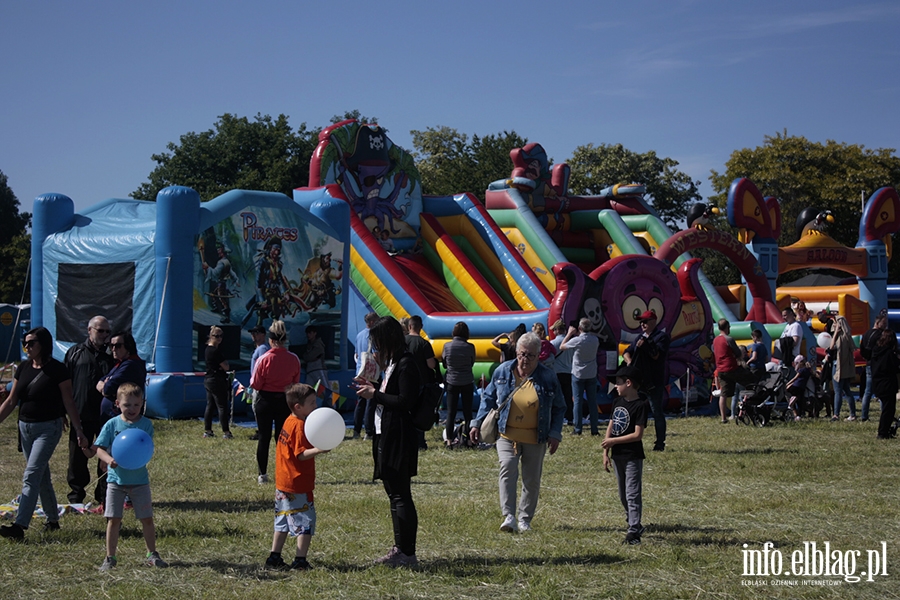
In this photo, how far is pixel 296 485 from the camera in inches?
232

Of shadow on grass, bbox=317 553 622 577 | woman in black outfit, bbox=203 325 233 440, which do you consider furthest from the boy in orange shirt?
woman in black outfit, bbox=203 325 233 440

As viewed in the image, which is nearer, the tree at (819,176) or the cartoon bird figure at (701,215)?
the cartoon bird figure at (701,215)

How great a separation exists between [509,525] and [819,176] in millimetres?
40758

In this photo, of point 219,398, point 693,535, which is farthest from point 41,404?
point 219,398

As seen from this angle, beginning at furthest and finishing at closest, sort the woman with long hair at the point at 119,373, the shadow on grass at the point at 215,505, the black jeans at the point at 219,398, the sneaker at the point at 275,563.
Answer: the black jeans at the point at 219,398
the shadow on grass at the point at 215,505
the woman with long hair at the point at 119,373
the sneaker at the point at 275,563

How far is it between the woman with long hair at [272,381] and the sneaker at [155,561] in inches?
115

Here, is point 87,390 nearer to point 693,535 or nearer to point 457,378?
point 693,535

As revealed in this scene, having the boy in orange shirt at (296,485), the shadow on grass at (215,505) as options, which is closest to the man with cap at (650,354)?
the shadow on grass at (215,505)

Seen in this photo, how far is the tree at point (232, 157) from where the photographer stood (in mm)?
44781

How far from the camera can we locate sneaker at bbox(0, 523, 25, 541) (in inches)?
265

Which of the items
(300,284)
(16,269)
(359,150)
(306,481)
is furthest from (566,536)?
(16,269)

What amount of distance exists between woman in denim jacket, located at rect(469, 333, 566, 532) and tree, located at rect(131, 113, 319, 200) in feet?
126

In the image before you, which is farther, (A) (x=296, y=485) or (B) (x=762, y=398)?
(B) (x=762, y=398)

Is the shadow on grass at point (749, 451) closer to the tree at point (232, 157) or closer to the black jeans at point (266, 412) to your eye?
the black jeans at point (266, 412)
